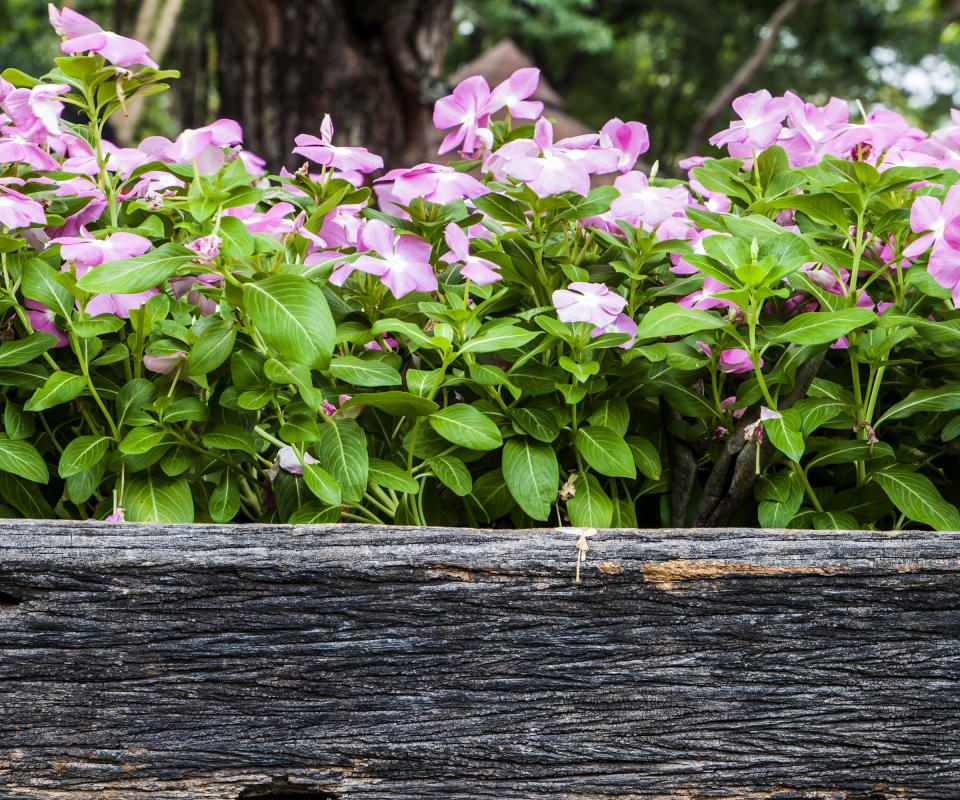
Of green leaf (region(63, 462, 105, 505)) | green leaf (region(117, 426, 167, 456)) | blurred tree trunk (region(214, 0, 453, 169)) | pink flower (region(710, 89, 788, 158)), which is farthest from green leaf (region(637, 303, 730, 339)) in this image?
blurred tree trunk (region(214, 0, 453, 169))

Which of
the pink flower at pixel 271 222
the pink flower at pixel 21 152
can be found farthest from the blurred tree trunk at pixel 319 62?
the pink flower at pixel 271 222

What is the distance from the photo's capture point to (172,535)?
0.85 metres

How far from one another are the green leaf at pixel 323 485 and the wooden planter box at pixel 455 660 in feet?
0.12

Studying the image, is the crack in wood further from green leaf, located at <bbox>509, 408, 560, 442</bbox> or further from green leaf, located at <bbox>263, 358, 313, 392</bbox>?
green leaf, located at <bbox>263, 358, 313, 392</bbox>

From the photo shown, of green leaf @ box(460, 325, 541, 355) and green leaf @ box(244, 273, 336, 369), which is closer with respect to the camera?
green leaf @ box(244, 273, 336, 369)

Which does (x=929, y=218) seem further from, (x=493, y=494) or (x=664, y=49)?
(x=664, y=49)

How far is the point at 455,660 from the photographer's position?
851 mm

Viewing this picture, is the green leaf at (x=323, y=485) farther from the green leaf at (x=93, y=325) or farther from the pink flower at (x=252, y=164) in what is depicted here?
the pink flower at (x=252, y=164)

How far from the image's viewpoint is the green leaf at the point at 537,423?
0.99 m

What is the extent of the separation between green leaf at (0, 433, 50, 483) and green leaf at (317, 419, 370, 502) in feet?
1.04

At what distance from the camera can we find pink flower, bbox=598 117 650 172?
1.15 meters

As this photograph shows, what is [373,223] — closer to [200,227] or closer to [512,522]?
[200,227]

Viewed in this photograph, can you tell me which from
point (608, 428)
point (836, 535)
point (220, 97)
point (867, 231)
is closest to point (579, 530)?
point (608, 428)

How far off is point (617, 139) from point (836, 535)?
0.60 metres
